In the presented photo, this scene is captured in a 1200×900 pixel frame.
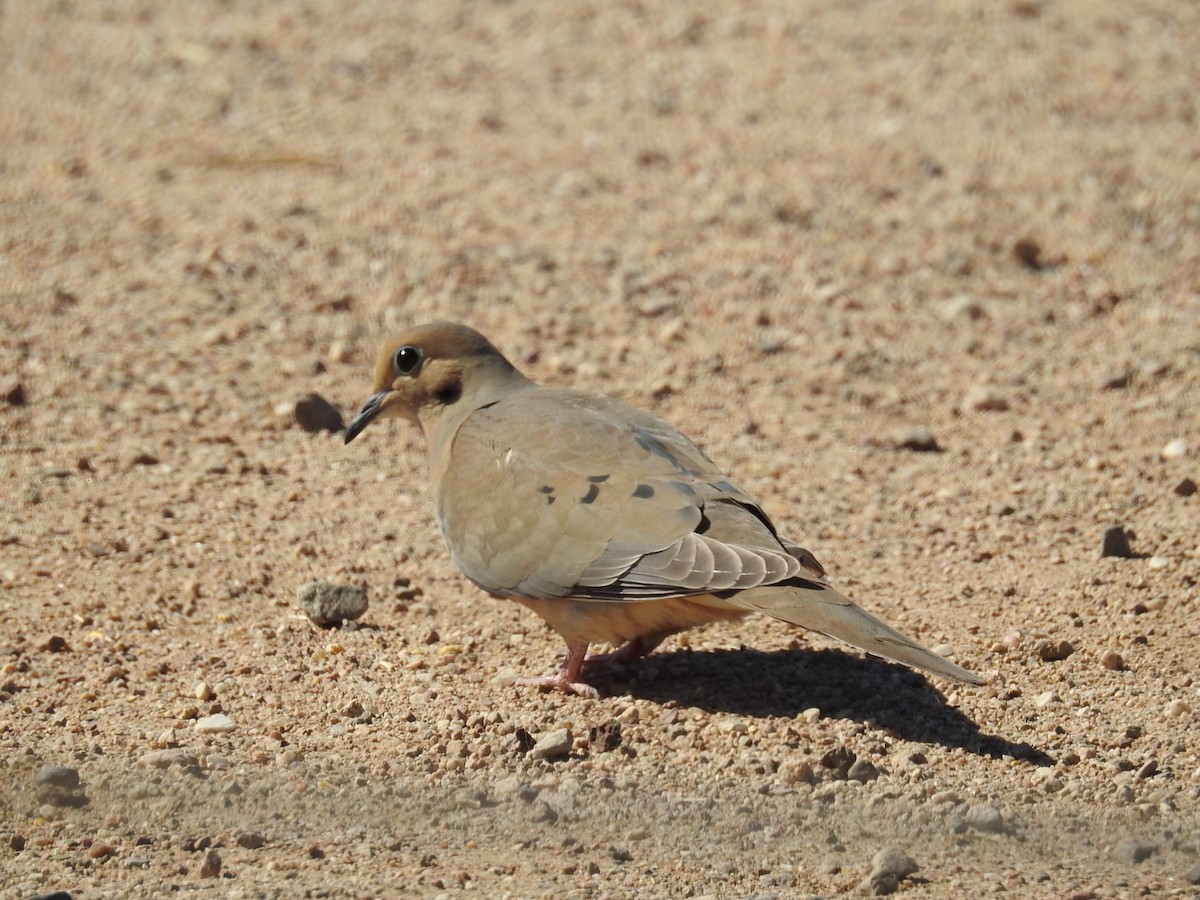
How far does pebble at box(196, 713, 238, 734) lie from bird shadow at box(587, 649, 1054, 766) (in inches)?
42.7

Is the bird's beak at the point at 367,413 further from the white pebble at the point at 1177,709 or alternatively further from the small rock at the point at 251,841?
the white pebble at the point at 1177,709

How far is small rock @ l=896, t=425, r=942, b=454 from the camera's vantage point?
6.44 metres

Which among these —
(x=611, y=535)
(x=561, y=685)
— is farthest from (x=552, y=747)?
(x=611, y=535)

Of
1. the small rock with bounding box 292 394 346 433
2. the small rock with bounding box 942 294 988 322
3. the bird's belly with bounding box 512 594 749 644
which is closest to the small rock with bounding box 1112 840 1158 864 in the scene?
the bird's belly with bounding box 512 594 749 644

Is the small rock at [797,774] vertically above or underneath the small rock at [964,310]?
underneath

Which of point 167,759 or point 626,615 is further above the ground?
point 626,615

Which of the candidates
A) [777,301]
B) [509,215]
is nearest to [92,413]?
[509,215]

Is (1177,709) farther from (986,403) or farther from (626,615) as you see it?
(986,403)

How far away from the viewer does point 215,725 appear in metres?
4.51

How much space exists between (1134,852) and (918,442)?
9.48 feet

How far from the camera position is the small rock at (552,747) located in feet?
14.1

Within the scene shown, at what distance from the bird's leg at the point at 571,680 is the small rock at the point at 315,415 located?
6.90 ft

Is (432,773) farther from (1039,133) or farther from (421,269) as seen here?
(1039,133)

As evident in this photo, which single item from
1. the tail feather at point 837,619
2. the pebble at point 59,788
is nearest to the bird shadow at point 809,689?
the tail feather at point 837,619
